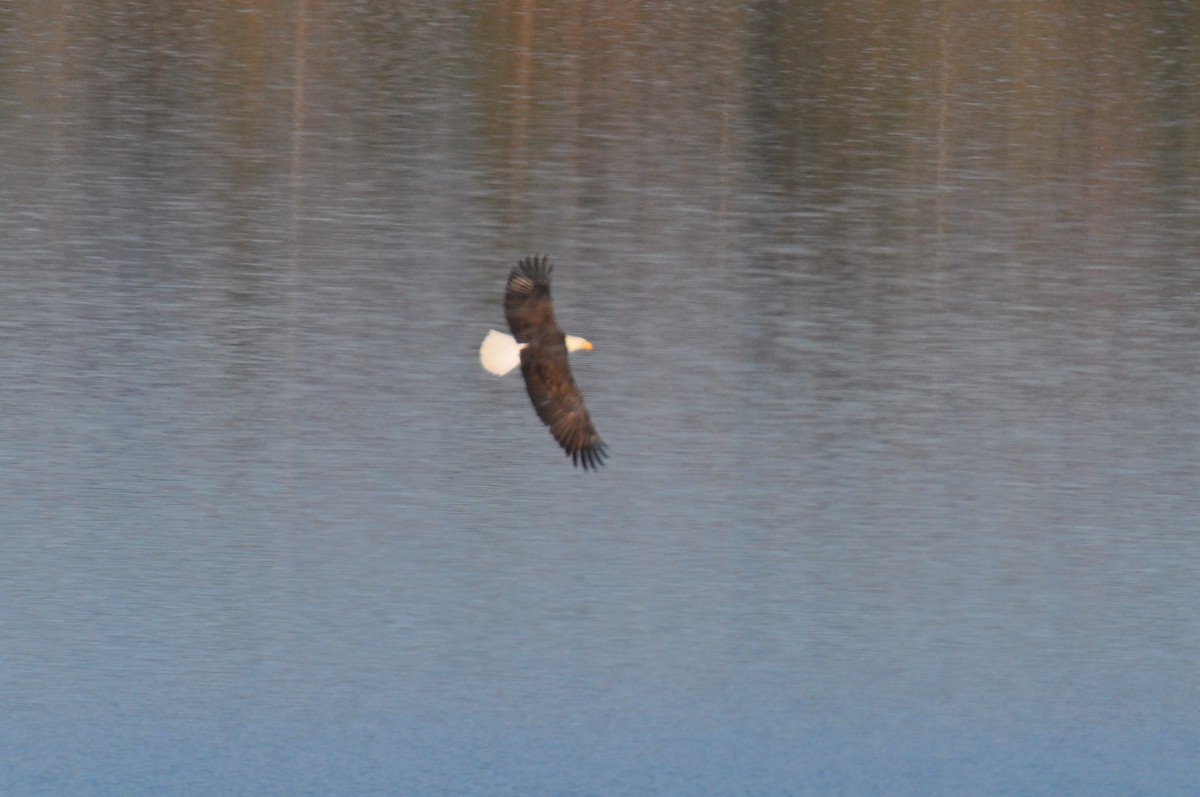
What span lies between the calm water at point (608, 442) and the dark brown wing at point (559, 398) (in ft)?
2.44

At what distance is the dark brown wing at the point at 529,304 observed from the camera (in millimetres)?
5934

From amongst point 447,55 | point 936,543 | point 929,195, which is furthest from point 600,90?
point 936,543

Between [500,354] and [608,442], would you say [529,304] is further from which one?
[608,442]

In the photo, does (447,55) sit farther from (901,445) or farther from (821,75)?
(901,445)

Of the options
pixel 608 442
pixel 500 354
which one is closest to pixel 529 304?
pixel 500 354

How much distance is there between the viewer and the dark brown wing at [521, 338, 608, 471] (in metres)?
5.76

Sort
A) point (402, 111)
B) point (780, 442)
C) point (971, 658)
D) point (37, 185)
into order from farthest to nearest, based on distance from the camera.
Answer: point (402, 111) → point (37, 185) → point (780, 442) → point (971, 658)

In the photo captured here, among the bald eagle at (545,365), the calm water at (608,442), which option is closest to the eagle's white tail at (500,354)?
the bald eagle at (545,365)

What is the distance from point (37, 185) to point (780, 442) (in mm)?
5350

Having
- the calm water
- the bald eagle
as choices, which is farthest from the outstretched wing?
the calm water

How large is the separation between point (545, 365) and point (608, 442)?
2203mm

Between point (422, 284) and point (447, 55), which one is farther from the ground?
point (447, 55)

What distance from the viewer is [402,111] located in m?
14.1

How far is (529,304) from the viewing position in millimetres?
5973
